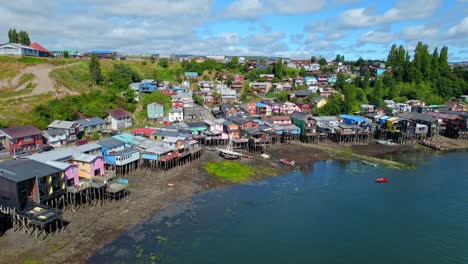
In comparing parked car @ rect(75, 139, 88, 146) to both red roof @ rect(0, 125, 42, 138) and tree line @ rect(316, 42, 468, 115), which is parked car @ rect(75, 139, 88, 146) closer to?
red roof @ rect(0, 125, 42, 138)

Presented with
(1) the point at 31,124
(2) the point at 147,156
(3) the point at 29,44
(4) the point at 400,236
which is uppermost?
(3) the point at 29,44

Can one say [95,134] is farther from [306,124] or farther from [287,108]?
[287,108]

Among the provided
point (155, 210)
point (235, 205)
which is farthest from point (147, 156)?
point (235, 205)

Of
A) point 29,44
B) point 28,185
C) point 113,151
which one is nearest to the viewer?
point 28,185

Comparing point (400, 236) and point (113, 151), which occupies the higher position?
point (113, 151)

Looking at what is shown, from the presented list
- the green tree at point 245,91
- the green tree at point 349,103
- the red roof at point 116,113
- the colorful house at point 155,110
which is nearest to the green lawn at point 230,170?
the red roof at point 116,113

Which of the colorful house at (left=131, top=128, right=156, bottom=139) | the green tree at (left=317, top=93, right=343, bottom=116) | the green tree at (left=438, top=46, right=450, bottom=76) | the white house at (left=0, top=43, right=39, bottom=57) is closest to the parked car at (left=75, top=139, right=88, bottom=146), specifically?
the colorful house at (left=131, top=128, right=156, bottom=139)

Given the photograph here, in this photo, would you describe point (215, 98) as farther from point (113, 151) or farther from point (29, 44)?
point (29, 44)
